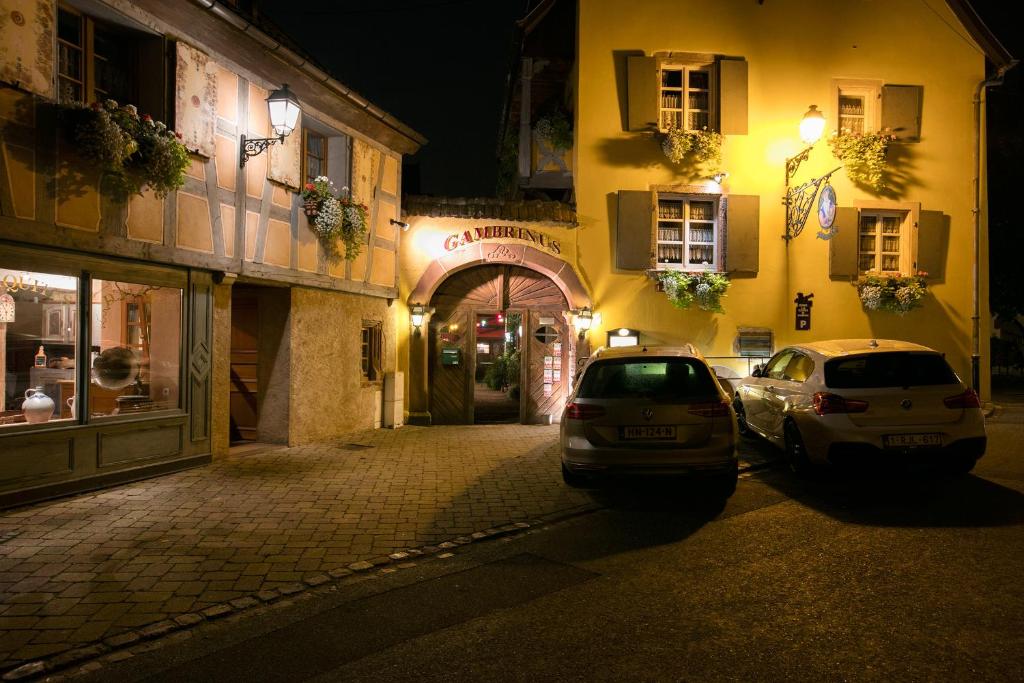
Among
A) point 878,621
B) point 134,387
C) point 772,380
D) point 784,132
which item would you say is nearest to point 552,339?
point 772,380

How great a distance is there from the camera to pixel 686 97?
13898mm

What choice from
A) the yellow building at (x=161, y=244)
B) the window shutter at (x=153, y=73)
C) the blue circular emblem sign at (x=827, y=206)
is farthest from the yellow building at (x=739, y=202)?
the window shutter at (x=153, y=73)

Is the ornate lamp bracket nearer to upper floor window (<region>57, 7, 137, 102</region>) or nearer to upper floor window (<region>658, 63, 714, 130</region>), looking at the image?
upper floor window (<region>57, 7, 137, 102</region>)

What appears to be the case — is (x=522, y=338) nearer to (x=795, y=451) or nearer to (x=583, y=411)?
(x=795, y=451)

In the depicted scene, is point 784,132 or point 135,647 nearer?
point 135,647

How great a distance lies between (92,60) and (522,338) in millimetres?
8224

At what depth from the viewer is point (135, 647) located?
3861mm

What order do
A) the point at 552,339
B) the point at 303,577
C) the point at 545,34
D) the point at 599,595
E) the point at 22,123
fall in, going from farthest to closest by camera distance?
the point at 545,34 → the point at 552,339 → the point at 22,123 → the point at 303,577 → the point at 599,595

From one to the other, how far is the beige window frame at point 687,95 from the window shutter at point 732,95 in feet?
0.67

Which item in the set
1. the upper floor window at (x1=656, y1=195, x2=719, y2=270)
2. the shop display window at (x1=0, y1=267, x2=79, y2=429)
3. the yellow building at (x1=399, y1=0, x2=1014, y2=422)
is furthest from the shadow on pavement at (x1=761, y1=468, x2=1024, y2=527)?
the shop display window at (x1=0, y1=267, x2=79, y2=429)

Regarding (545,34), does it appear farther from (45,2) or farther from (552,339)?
(45,2)

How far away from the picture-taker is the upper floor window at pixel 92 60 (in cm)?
727

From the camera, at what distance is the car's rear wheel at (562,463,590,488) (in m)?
6.83

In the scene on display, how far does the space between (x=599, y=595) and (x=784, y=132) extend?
12.3 metres
